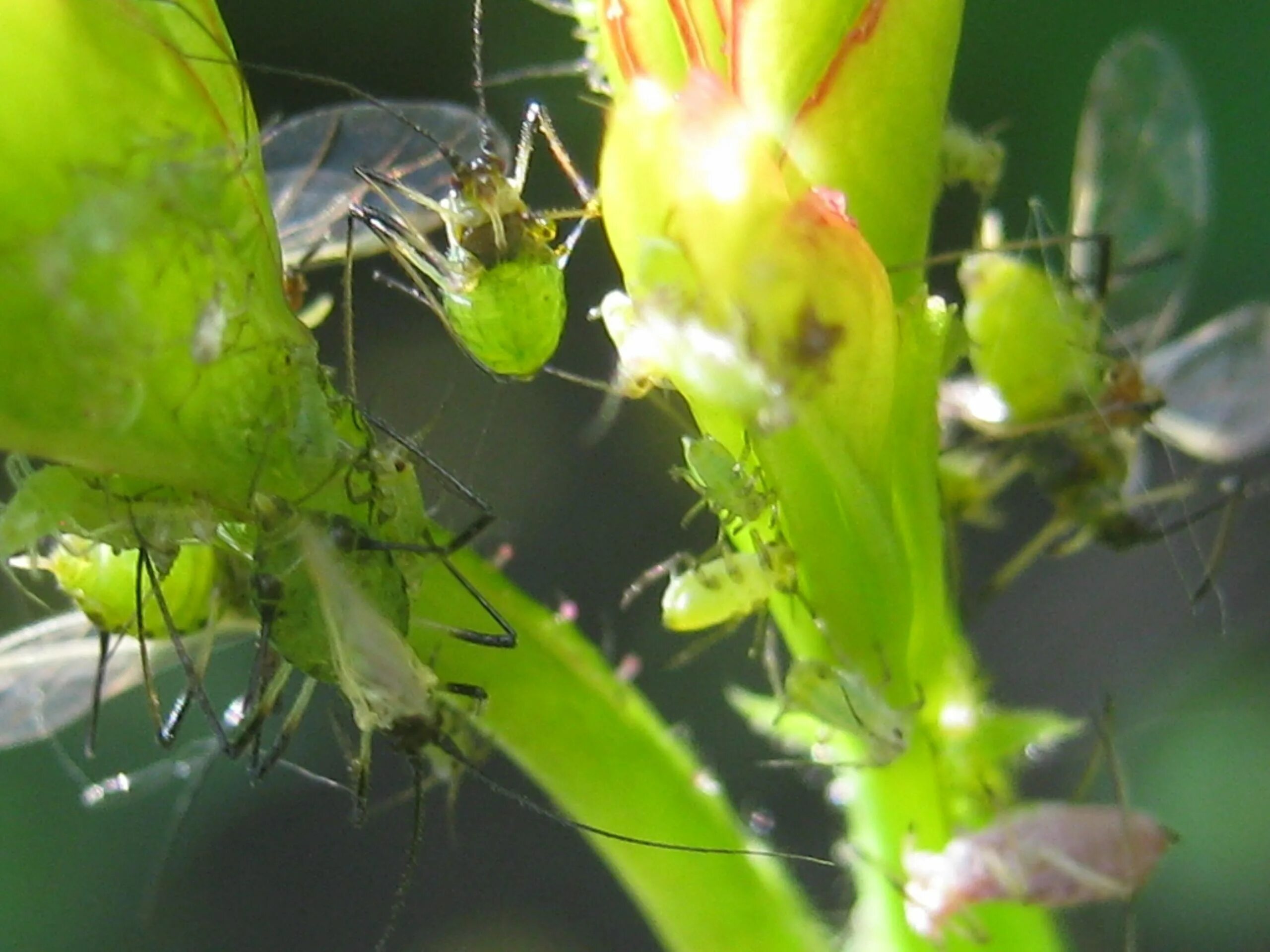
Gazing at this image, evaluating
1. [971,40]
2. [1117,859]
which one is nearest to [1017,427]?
[1117,859]

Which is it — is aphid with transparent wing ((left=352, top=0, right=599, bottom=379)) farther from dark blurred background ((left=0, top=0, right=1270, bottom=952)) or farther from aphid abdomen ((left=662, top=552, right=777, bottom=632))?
dark blurred background ((left=0, top=0, right=1270, bottom=952))

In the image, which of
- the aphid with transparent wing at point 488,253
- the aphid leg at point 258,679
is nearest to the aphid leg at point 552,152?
the aphid with transparent wing at point 488,253

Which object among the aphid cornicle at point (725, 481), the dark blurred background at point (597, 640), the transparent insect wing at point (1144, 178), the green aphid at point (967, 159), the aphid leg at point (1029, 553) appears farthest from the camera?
the dark blurred background at point (597, 640)

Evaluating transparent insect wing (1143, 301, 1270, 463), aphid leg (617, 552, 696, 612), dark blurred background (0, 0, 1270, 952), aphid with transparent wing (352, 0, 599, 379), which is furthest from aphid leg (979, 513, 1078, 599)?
dark blurred background (0, 0, 1270, 952)

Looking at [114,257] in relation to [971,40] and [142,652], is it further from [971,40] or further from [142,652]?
[971,40]

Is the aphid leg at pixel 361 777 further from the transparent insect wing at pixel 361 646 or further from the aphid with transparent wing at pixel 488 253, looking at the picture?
the aphid with transparent wing at pixel 488 253

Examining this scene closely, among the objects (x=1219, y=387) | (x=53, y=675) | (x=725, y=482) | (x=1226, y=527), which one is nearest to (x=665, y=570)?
(x=725, y=482)

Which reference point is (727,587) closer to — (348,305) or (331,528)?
(331,528)
